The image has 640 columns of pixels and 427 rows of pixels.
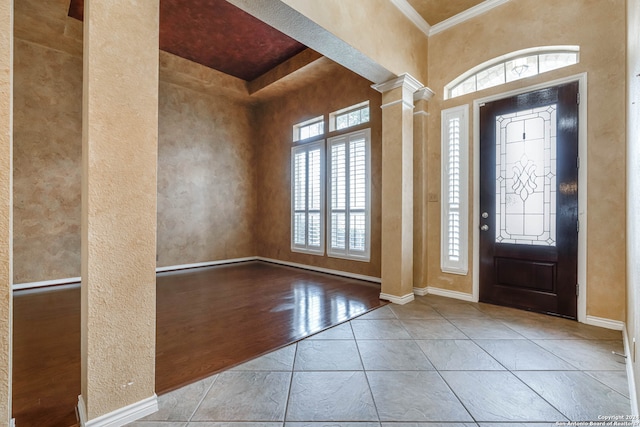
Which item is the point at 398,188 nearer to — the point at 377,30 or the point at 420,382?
the point at 377,30

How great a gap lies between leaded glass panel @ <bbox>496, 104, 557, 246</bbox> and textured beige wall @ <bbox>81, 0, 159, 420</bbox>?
140 inches

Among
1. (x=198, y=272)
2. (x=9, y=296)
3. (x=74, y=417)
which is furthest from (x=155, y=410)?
(x=198, y=272)

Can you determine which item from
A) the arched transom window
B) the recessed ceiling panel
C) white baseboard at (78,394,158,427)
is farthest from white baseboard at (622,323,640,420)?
the recessed ceiling panel

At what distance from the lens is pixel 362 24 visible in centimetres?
295

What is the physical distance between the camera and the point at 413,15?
3.61 meters

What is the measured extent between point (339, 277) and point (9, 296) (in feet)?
13.9

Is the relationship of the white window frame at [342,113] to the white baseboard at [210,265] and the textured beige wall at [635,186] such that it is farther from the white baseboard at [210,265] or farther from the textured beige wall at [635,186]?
the textured beige wall at [635,186]

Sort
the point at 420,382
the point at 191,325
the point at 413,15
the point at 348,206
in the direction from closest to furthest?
the point at 420,382 < the point at 191,325 < the point at 413,15 < the point at 348,206

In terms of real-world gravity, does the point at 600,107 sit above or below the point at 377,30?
below

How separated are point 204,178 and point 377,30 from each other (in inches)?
169

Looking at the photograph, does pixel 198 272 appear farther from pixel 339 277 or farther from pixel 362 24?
pixel 362 24

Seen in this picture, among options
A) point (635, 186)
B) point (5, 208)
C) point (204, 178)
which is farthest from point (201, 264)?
point (635, 186)

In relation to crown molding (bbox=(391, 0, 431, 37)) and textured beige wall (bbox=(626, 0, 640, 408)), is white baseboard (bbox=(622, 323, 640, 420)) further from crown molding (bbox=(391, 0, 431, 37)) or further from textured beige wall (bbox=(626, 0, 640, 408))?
crown molding (bbox=(391, 0, 431, 37))

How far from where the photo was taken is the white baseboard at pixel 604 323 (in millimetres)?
2666
